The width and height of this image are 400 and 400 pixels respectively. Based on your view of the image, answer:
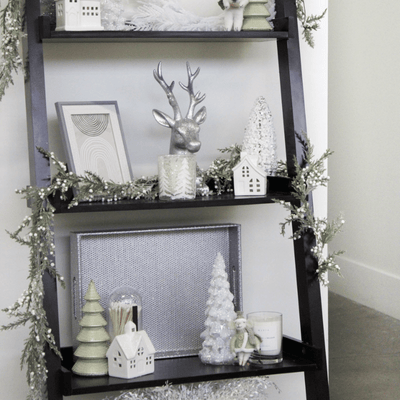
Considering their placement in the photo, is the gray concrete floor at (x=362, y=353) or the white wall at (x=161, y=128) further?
the gray concrete floor at (x=362, y=353)

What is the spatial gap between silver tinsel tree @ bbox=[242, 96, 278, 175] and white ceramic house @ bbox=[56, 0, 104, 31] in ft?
1.57

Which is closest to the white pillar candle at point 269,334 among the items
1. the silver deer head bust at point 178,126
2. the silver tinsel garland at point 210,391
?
the silver tinsel garland at point 210,391

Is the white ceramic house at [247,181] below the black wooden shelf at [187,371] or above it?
above

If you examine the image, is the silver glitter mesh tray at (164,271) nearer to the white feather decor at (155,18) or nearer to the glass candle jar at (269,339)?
the glass candle jar at (269,339)

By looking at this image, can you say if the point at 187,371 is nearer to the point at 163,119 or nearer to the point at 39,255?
the point at 39,255

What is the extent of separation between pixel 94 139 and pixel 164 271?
1.39 ft

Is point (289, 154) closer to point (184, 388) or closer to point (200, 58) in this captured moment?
point (200, 58)

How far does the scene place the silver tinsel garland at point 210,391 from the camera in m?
1.57

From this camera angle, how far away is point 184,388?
1.62m

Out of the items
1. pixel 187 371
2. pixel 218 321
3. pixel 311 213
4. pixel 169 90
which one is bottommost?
pixel 187 371

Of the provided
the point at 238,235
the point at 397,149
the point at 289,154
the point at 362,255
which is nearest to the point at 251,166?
the point at 289,154

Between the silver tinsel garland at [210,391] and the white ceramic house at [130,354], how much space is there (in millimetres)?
121

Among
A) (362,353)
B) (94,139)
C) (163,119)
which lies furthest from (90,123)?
(362,353)

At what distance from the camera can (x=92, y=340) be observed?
4.84 ft
